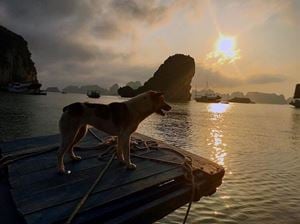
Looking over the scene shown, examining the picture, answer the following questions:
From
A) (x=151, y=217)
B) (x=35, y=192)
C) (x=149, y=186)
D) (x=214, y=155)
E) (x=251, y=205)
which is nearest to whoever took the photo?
(x=35, y=192)

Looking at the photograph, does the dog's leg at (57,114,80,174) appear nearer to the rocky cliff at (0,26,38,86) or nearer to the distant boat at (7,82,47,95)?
the distant boat at (7,82,47,95)

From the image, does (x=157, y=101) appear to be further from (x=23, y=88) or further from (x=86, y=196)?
(x=23, y=88)

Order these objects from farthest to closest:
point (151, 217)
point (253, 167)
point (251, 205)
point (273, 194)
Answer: point (253, 167)
point (273, 194)
point (251, 205)
point (151, 217)

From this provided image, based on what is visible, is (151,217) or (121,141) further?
(121,141)

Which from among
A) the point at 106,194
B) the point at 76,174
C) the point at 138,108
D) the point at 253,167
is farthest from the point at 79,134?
the point at 253,167

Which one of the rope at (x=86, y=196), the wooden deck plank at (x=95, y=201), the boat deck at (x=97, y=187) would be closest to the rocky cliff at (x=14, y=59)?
the boat deck at (x=97, y=187)

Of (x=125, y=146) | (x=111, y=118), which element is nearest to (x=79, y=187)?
(x=125, y=146)

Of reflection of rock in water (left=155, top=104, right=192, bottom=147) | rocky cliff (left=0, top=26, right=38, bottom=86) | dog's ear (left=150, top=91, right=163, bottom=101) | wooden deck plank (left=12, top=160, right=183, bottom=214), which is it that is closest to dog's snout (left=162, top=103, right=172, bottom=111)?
dog's ear (left=150, top=91, right=163, bottom=101)

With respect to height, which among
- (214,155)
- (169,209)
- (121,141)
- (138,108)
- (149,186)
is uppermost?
(138,108)

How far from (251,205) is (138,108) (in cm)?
715

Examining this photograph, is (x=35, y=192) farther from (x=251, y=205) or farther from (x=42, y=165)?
(x=251, y=205)

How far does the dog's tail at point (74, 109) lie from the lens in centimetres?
634

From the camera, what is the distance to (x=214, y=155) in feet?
74.9

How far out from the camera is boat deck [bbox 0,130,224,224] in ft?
16.1
